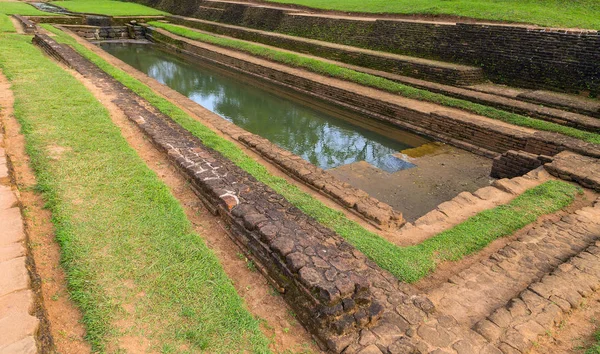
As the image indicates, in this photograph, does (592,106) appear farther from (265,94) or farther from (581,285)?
(265,94)

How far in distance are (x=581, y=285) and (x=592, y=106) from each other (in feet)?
19.8

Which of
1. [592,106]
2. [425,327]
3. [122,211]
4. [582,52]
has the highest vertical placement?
[582,52]

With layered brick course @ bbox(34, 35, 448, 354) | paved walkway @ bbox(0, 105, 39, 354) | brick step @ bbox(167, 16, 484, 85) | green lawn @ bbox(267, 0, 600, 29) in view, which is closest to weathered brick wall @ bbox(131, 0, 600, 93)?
brick step @ bbox(167, 16, 484, 85)

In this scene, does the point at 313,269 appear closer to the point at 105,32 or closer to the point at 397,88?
the point at 397,88

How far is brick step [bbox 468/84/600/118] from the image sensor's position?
7492 millimetres

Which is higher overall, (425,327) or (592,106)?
(592,106)

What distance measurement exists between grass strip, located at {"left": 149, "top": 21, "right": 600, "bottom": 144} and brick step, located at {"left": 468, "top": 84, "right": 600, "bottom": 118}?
0.80 m

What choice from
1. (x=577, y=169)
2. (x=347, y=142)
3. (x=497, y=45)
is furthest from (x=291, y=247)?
(x=497, y=45)

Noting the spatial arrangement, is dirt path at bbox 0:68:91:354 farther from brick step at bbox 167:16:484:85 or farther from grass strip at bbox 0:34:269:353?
brick step at bbox 167:16:484:85

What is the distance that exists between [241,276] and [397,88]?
8.07 meters

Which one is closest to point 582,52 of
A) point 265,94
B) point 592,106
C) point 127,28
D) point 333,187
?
point 592,106

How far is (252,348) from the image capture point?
97.3 inches

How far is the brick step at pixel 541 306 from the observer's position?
2697mm

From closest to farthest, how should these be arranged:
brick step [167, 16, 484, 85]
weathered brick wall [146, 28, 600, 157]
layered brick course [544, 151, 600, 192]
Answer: layered brick course [544, 151, 600, 192], weathered brick wall [146, 28, 600, 157], brick step [167, 16, 484, 85]
